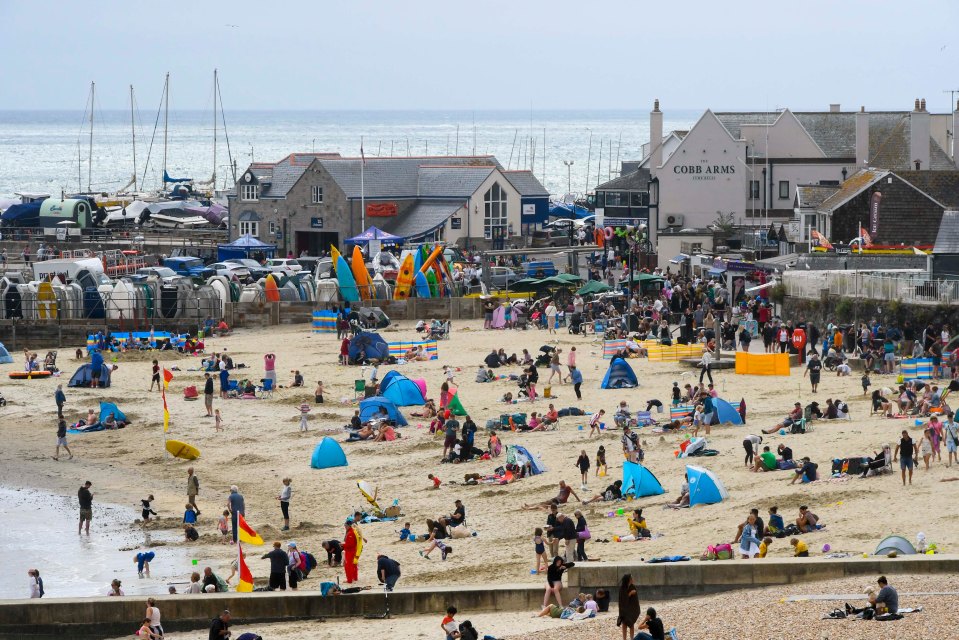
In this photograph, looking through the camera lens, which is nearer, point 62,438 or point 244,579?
point 244,579

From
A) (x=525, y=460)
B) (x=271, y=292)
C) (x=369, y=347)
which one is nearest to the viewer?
(x=525, y=460)

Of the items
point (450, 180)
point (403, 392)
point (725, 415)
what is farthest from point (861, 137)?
point (725, 415)

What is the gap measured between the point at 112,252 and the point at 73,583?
43319 millimetres

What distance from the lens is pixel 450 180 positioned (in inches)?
2576

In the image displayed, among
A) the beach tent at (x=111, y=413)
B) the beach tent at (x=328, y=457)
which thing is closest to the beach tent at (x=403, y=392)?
the beach tent at (x=328, y=457)

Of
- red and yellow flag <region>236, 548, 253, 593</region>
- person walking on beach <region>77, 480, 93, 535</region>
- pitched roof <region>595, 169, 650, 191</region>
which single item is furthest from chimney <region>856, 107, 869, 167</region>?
red and yellow flag <region>236, 548, 253, 593</region>

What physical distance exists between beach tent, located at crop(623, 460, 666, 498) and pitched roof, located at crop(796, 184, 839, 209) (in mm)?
28331

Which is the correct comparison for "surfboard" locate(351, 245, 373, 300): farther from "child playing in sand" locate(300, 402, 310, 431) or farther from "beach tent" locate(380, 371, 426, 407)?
"child playing in sand" locate(300, 402, 310, 431)

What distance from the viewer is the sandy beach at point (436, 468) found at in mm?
21516

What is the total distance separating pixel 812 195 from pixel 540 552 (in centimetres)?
3375

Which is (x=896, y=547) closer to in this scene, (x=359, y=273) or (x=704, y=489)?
(x=704, y=489)

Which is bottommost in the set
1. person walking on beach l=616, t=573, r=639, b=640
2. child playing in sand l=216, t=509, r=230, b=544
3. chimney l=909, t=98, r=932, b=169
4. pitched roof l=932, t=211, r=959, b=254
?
child playing in sand l=216, t=509, r=230, b=544

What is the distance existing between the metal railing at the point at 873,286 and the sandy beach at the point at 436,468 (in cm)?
384

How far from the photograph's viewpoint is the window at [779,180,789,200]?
60781 millimetres
